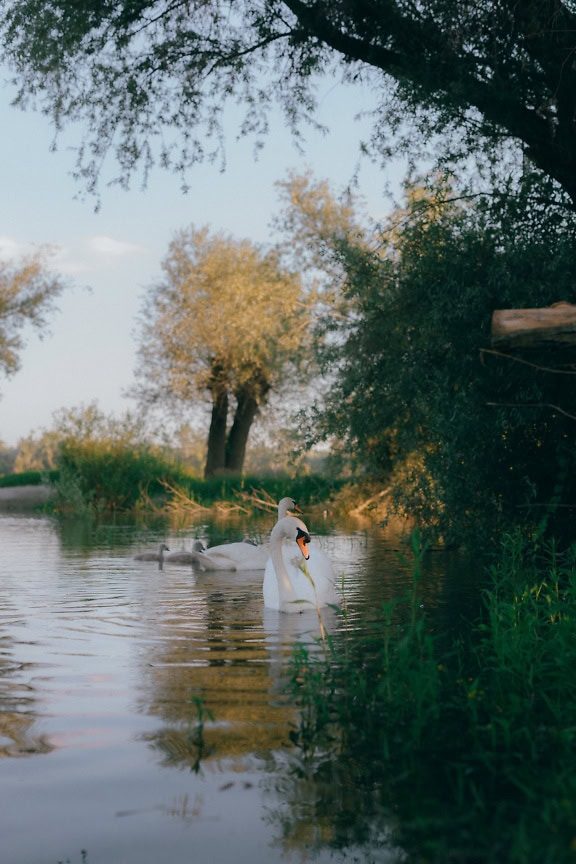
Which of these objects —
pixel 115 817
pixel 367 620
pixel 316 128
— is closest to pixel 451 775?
pixel 115 817

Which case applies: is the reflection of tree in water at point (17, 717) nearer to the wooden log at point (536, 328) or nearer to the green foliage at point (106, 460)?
the wooden log at point (536, 328)

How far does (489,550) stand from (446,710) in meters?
7.65

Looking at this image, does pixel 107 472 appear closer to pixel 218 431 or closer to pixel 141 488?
pixel 141 488

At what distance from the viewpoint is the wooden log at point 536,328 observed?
21.0 ft

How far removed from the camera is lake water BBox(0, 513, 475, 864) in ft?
14.8

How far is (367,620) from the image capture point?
10.8m

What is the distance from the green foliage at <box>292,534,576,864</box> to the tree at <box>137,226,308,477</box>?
107ft

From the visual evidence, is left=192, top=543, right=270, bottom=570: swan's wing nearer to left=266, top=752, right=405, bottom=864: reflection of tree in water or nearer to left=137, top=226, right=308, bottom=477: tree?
left=266, top=752, right=405, bottom=864: reflection of tree in water

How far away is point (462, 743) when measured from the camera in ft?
19.0

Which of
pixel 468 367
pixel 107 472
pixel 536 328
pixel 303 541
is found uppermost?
pixel 468 367

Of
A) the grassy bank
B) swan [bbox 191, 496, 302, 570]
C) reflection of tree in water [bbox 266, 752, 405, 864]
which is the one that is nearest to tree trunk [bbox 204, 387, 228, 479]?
the grassy bank

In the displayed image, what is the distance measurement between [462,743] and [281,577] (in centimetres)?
564

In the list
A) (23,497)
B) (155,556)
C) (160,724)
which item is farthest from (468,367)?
(23,497)

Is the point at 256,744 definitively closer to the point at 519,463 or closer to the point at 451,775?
the point at 451,775
